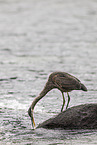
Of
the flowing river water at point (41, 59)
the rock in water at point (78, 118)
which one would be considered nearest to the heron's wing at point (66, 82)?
the rock in water at point (78, 118)

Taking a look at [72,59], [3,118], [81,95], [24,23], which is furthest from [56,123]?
[24,23]

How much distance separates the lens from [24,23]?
38188mm

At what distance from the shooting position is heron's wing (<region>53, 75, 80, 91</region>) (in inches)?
485

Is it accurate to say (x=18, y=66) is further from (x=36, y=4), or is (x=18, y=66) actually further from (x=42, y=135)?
(x=36, y=4)

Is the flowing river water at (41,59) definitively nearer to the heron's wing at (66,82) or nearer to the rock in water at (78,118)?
the rock in water at (78,118)

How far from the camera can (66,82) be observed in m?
12.3

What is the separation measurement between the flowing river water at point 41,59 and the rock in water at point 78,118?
0.72 ft

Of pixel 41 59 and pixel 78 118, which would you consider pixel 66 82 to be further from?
pixel 41 59

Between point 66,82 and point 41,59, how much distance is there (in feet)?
38.2

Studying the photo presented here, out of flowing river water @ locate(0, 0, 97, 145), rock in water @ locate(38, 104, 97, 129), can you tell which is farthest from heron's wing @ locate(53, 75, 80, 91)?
flowing river water @ locate(0, 0, 97, 145)

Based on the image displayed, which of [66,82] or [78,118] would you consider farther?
[66,82]

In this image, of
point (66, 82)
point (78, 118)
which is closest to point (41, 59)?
point (66, 82)

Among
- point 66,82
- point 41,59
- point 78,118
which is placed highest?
point 66,82

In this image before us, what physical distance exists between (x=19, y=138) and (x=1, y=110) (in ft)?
9.27
